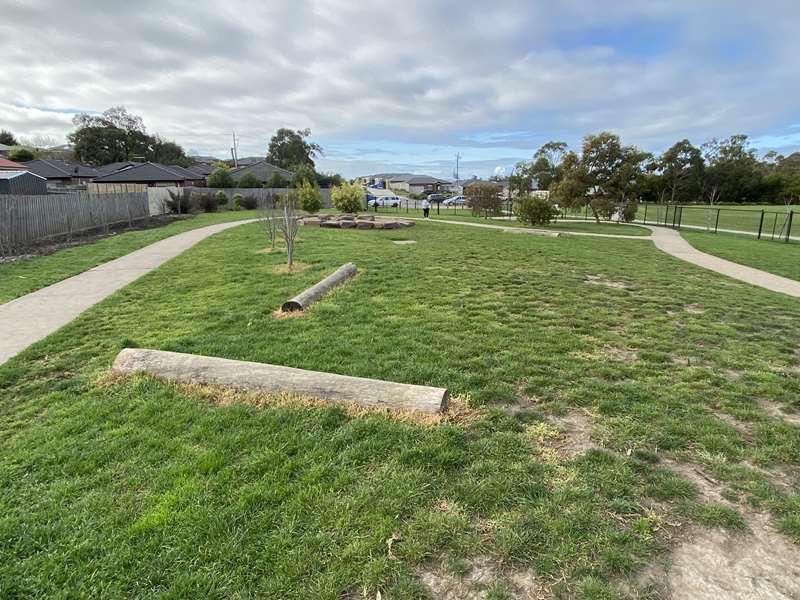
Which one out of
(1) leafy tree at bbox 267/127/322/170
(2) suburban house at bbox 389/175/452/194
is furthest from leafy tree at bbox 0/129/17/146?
(2) suburban house at bbox 389/175/452/194

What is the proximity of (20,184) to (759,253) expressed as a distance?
3409cm

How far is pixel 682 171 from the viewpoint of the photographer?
2106 inches

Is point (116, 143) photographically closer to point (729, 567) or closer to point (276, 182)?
point (276, 182)

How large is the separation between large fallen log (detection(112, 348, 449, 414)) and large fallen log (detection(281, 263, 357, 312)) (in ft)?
6.94

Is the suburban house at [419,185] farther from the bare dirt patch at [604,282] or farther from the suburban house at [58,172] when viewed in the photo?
the bare dirt patch at [604,282]

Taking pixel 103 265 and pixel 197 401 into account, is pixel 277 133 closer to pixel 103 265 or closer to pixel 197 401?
pixel 103 265

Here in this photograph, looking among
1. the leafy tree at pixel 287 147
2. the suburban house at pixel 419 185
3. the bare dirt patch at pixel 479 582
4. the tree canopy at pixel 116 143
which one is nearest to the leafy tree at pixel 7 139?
the tree canopy at pixel 116 143

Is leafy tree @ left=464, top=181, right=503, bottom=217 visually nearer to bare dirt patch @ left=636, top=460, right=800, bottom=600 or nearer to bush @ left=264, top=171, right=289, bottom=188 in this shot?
bush @ left=264, top=171, right=289, bottom=188

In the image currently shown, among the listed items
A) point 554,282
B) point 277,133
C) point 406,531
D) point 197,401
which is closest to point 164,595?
point 406,531

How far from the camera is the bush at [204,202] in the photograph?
30141 millimetres

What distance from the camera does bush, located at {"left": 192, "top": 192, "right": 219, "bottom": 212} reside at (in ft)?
98.9

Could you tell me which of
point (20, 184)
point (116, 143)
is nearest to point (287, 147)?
point (116, 143)

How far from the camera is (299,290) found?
7.56m

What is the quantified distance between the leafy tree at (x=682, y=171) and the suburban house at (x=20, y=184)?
174ft
